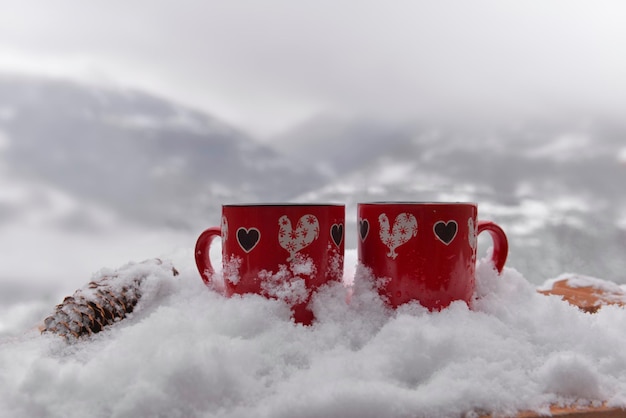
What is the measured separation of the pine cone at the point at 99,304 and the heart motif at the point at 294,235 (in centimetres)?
22

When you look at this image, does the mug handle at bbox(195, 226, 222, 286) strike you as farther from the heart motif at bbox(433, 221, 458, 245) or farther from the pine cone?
the heart motif at bbox(433, 221, 458, 245)

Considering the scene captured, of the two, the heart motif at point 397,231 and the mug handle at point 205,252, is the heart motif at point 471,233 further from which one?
the mug handle at point 205,252

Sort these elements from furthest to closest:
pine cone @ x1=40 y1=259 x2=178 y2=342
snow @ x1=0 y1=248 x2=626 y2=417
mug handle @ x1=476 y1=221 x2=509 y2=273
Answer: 1. mug handle @ x1=476 y1=221 x2=509 y2=273
2. pine cone @ x1=40 y1=259 x2=178 y2=342
3. snow @ x1=0 y1=248 x2=626 y2=417

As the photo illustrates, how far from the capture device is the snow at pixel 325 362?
1.41 ft

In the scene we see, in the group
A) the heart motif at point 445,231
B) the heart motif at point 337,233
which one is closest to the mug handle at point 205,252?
the heart motif at point 337,233

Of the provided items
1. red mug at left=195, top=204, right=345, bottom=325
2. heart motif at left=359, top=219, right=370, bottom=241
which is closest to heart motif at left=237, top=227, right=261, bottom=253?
red mug at left=195, top=204, right=345, bottom=325

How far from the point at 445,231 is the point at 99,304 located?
42cm

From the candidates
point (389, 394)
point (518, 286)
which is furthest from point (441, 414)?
point (518, 286)

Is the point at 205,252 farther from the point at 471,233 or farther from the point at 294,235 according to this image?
the point at 471,233

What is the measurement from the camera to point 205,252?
67 cm

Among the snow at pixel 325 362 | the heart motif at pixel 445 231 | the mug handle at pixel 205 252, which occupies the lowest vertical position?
the snow at pixel 325 362

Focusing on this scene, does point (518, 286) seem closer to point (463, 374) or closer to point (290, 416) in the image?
point (463, 374)

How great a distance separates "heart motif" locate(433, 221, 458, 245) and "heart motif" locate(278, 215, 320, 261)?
0.15 metres

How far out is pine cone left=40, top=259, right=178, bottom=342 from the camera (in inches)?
22.7
